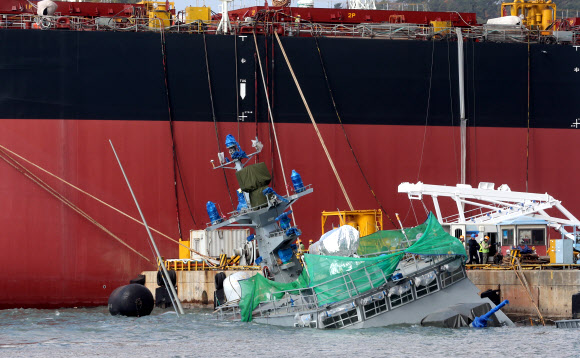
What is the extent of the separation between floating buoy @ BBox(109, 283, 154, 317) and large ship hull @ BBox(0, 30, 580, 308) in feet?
19.9

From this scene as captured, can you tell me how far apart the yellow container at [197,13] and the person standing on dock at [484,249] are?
16487 mm

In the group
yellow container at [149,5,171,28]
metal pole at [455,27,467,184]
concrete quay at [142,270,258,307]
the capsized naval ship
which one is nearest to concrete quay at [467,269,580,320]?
the capsized naval ship

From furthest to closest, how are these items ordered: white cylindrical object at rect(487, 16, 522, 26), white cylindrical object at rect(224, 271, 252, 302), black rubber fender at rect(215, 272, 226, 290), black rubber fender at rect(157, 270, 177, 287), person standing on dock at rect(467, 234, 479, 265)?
white cylindrical object at rect(487, 16, 522, 26)
black rubber fender at rect(157, 270, 177, 287)
black rubber fender at rect(215, 272, 226, 290)
person standing on dock at rect(467, 234, 479, 265)
white cylindrical object at rect(224, 271, 252, 302)

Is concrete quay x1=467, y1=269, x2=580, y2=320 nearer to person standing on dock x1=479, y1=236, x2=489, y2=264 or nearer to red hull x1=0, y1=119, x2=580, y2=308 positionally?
person standing on dock x1=479, y1=236, x2=489, y2=264

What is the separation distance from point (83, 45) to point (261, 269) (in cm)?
1246

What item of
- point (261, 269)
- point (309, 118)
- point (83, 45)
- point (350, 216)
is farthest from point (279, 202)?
point (83, 45)

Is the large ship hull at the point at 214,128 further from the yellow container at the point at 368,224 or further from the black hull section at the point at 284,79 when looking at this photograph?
the yellow container at the point at 368,224

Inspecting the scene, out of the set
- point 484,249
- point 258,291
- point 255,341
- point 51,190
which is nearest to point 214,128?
point 51,190

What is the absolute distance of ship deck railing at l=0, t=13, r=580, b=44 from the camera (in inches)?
1689

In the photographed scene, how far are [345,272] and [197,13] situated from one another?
63.1 feet

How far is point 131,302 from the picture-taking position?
3406 cm

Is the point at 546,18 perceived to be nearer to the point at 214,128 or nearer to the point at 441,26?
the point at 441,26

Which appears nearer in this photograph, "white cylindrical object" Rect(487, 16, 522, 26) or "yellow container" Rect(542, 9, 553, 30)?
"white cylindrical object" Rect(487, 16, 522, 26)

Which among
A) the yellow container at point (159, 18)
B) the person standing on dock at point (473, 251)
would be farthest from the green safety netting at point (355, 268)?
the yellow container at point (159, 18)
